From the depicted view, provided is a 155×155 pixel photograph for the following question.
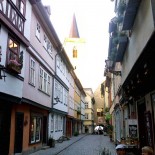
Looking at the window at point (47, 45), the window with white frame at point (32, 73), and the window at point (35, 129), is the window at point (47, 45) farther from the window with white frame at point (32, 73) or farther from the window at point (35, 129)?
the window at point (35, 129)

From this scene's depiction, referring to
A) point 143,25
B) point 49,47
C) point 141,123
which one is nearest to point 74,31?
point 49,47

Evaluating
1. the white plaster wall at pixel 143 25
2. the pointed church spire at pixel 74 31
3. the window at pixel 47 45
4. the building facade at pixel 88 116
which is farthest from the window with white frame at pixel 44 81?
the building facade at pixel 88 116

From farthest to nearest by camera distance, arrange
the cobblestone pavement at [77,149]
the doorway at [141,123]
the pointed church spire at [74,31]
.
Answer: the pointed church spire at [74,31], the cobblestone pavement at [77,149], the doorway at [141,123]

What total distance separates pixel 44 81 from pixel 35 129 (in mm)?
3759

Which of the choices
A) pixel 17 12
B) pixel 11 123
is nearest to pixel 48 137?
pixel 11 123

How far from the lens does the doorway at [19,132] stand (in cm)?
1492

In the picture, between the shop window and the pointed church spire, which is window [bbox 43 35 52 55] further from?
the pointed church spire

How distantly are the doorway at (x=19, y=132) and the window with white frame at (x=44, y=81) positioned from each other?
162 inches

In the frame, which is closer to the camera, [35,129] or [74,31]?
[35,129]

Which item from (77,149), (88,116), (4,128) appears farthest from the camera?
(88,116)

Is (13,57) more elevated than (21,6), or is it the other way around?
(21,6)

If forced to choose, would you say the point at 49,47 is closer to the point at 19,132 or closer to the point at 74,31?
the point at 19,132

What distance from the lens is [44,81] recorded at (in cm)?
2086

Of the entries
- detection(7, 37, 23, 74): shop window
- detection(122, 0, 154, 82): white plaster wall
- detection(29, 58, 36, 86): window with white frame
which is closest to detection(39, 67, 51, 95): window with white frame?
detection(29, 58, 36, 86): window with white frame
